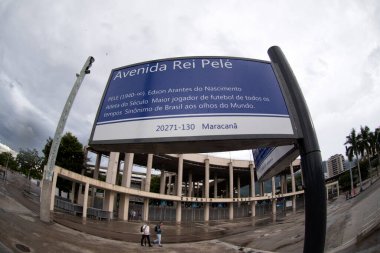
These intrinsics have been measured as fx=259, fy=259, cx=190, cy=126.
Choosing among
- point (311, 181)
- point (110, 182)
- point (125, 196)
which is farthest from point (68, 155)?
point (311, 181)

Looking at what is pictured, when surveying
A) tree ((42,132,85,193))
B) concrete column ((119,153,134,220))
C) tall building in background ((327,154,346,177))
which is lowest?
concrete column ((119,153,134,220))

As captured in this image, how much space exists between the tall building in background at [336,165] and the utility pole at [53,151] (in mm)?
130634

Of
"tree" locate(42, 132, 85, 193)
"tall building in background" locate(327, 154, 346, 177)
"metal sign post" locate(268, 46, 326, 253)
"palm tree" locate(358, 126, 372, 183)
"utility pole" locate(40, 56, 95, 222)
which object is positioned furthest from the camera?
"tall building in background" locate(327, 154, 346, 177)

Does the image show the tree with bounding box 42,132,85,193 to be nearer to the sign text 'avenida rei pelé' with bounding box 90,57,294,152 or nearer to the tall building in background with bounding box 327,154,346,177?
the sign text 'avenida rei pelé' with bounding box 90,57,294,152

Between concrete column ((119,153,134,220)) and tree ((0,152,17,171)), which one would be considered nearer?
concrete column ((119,153,134,220))

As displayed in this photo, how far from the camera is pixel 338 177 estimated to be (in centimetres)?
8500

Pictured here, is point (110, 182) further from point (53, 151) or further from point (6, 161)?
point (6, 161)

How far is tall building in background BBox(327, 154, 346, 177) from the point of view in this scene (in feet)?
406

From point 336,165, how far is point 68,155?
5027 inches

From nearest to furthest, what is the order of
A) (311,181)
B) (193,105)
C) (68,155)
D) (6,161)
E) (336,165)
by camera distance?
(311,181) < (193,105) < (68,155) < (6,161) < (336,165)

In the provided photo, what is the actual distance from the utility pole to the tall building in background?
429 ft

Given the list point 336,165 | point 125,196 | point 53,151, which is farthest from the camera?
point 336,165

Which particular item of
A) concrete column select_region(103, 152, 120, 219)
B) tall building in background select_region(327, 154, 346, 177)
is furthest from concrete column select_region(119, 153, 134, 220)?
tall building in background select_region(327, 154, 346, 177)

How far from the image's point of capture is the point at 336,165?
417 ft
